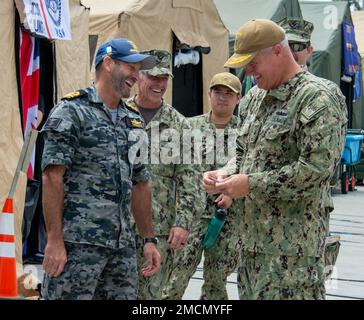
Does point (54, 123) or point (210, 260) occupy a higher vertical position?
point (54, 123)

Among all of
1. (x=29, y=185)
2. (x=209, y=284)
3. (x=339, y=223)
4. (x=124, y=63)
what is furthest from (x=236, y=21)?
(x=124, y=63)

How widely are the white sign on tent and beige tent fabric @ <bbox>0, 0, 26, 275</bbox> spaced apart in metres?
0.14

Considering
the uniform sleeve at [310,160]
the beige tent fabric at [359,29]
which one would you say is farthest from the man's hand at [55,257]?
the beige tent fabric at [359,29]

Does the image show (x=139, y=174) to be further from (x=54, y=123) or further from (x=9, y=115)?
(x=9, y=115)

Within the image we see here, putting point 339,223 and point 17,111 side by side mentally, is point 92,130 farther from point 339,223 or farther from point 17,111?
point 339,223

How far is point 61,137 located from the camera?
156 inches

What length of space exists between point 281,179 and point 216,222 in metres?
2.02

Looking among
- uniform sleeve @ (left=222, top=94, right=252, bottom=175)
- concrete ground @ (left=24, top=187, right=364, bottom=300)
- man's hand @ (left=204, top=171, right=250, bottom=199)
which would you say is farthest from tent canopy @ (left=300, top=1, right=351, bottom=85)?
man's hand @ (left=204, top=171, right=250, bottom=199)

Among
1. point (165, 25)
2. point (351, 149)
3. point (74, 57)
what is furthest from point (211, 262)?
point (351, 149)

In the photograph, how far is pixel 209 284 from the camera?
19.7 ft

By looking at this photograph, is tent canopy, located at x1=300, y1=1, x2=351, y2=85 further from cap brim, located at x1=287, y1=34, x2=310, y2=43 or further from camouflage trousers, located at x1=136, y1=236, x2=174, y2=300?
camouflage trousers, located at x1=136, y1=236, x2=174, y2=300

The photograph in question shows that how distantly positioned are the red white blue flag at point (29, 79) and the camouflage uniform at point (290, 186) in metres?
4.11

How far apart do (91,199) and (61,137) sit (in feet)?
1.04

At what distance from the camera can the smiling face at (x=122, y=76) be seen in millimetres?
4219
